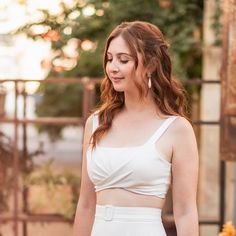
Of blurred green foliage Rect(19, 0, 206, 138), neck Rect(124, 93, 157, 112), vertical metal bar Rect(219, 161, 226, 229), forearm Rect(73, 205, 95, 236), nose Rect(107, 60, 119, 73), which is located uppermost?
blurred green foliage Rect(19, 0, 206, 138)

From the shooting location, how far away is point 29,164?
5785mm

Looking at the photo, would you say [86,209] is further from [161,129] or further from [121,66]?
[121,66]

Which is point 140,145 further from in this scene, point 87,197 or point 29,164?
point 29,164

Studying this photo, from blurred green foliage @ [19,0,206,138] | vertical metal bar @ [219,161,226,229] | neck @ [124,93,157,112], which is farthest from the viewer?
blurred green foliage @ [19,0,206,138]

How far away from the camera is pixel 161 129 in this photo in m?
2.61

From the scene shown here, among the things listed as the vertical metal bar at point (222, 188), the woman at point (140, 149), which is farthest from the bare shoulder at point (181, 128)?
the vertical metal bar at point (222, 188)

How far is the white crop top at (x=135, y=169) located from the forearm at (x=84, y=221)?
0.56 feet

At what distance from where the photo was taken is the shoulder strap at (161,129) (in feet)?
8.49

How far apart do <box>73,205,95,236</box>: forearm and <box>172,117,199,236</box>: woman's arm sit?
0.29 metres

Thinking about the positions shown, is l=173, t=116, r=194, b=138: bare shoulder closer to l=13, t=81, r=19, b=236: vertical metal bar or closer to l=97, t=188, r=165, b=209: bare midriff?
l=97, t=188, r=165, b=209: bare midriff

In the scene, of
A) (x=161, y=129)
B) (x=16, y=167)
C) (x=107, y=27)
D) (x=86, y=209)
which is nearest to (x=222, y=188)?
(x=16, y=167)

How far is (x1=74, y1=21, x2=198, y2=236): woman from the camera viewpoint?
8.40 feet

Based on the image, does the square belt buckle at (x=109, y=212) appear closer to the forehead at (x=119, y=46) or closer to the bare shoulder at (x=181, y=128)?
the bare shoulder at (x=181, y=128)

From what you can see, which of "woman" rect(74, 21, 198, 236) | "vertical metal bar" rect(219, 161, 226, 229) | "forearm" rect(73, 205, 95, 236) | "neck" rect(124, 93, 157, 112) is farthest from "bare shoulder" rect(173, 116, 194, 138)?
"vertical metal bar" rect(219, 161, 226, 229)
